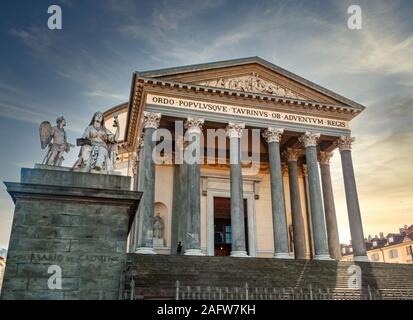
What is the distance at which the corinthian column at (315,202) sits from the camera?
68.9 feet

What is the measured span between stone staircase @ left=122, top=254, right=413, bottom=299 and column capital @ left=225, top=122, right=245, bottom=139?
741cm

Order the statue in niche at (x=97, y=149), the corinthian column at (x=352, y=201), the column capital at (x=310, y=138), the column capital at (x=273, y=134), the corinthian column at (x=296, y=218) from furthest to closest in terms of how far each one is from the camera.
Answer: the corinthian column at (x=296, y=218), the column capital at (x=310, y=138), the column capital at (x=273, y=134), the corinthian column at (x=352, y=201), the statue in niche at (x=97, y=149)

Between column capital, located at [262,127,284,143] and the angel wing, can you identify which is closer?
the angel wing

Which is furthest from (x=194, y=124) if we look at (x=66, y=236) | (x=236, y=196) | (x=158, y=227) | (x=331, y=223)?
(x=66, y=236)

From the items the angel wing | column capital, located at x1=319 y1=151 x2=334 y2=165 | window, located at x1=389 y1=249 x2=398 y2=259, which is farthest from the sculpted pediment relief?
window, located at x1=389 y1=249 x2=398 y2=259

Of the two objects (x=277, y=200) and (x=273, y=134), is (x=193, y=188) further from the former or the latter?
(x=273, y=134)

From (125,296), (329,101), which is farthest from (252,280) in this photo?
(329,101)

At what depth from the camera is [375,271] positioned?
18.1 metres

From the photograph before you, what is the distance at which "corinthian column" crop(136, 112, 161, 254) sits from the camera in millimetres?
18219

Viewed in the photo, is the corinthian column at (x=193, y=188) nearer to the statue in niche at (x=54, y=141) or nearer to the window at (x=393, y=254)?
the statue in niche at (x=54, y=141)

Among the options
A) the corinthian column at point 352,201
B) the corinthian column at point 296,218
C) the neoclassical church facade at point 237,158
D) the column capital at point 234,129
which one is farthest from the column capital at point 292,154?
the column capital at point 234,129

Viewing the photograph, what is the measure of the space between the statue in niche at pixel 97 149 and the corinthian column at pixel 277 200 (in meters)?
13.9

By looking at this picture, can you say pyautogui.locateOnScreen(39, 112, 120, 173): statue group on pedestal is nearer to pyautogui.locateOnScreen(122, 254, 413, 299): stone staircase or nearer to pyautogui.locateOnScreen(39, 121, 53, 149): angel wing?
pyautogui.locateOnScreen(39, 121, 53, 149): angel wing

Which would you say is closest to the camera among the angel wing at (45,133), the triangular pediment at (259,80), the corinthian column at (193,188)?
the angel wing at (45,133)
